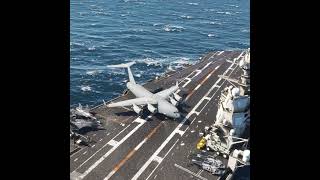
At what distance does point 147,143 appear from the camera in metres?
48.1

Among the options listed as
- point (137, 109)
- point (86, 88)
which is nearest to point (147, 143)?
point (137, 109)

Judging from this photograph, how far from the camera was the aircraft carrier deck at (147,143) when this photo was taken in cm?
4184

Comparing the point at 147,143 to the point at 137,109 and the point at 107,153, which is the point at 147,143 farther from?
the point at 137,109

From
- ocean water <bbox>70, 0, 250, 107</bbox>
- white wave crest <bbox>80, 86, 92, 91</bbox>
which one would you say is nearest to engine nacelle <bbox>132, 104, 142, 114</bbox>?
ocean water <bbox>70, 0, 250, 107</bbox>

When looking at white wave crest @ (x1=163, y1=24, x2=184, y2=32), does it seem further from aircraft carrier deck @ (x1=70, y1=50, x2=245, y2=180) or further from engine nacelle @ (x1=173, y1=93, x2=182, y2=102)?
engine nacelle @ (x1=173, y1=93, x2=182, y2=102)

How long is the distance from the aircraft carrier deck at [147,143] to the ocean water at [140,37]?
13.9m

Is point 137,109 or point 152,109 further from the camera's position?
point 137,109

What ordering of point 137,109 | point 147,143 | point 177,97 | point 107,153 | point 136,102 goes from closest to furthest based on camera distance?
point 107,153 → point 147,143 → point 137,109 → point 136,102 → point 177,97

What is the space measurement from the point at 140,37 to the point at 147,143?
221ft

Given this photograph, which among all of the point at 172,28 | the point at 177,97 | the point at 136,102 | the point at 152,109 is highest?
the point at 172,28
